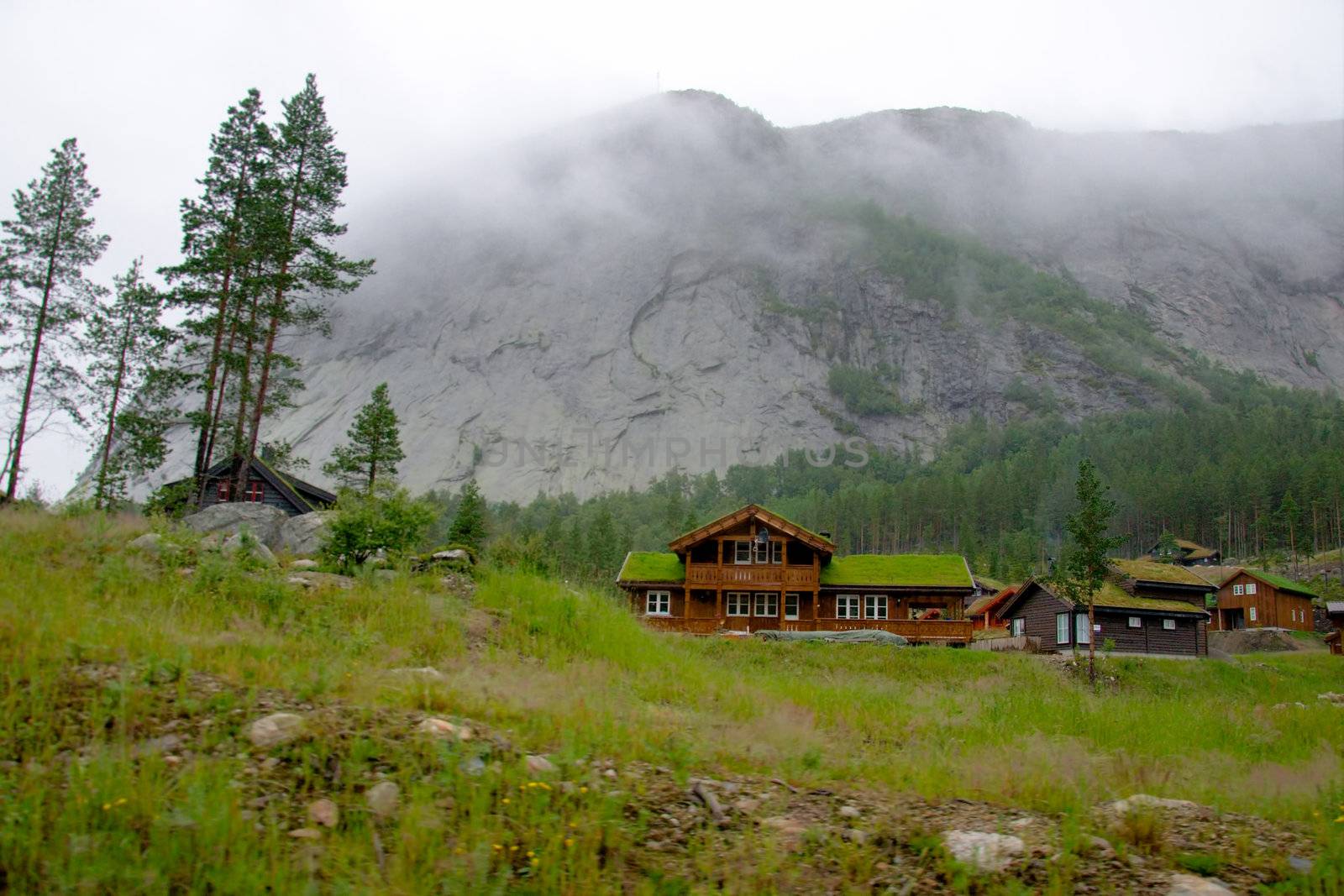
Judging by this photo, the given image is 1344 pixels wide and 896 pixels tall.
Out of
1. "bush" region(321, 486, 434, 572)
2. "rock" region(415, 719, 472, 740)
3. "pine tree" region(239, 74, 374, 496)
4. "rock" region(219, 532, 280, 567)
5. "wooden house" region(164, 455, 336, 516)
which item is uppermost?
"pine tree" region(239, 74, 374, 496)

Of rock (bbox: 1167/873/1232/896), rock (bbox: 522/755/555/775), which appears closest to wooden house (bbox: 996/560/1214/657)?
rock (bbox: 1167/873/1232/896)

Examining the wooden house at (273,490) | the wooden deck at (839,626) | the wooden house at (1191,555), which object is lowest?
the wooden deck at (839,626)

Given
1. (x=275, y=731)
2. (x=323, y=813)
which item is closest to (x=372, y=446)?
(x=275, y=731)

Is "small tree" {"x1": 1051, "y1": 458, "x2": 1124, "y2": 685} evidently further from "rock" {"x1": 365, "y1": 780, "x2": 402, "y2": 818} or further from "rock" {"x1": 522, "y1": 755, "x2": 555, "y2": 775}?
"rock" {"x1": 365, "y1": 780, "x2": 402, "y2": 818}

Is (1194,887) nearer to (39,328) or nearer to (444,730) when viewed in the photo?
(444,730)

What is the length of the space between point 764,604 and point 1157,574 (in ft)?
79.6

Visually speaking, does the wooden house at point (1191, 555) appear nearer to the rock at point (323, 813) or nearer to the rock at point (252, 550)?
the rock at point (252, 550)

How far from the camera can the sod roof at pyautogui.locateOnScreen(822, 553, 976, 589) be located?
44469mm

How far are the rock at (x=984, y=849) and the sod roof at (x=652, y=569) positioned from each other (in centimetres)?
3998

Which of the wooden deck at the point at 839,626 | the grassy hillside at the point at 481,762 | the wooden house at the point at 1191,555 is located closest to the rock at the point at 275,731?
the grassy hillside at the point at 481,762

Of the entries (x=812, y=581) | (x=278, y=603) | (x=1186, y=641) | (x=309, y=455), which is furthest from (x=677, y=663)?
(x=309, y=455)

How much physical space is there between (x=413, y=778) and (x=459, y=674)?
118 inches

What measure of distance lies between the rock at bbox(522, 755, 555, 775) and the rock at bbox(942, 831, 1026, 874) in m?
2.79

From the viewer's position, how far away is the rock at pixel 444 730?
665cm
